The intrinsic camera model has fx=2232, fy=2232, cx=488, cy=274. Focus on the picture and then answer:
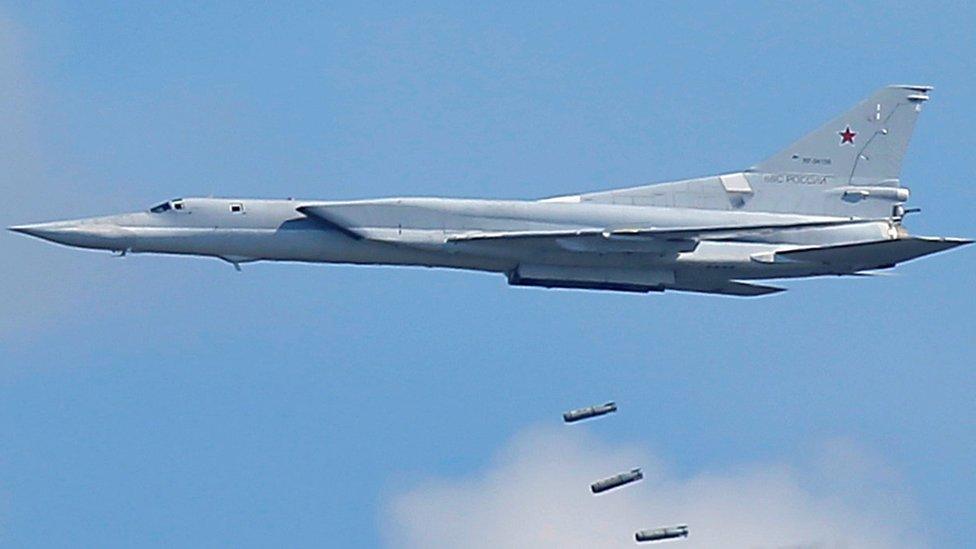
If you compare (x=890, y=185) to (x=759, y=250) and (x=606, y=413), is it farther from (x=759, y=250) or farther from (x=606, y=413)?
(x=606, y=413)

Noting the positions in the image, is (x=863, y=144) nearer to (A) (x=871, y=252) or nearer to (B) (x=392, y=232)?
Answer: (A) (x=871, y=252)

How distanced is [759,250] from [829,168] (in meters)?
2.98

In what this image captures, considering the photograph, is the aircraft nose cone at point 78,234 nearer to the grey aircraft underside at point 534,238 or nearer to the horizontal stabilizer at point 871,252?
the grey aircraft underside at point 534,238

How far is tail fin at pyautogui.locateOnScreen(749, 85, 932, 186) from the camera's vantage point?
44.4m

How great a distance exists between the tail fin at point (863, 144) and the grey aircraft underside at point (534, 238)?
4.62 feet

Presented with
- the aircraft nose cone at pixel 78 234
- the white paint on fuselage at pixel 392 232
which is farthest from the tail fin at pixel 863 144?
the aircraft nose cone at pixel 78 234

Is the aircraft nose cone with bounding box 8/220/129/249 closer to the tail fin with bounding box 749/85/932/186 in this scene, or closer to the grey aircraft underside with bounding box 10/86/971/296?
the grey aircraft underside with bounding box 10/86/971/296

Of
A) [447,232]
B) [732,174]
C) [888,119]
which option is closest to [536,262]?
[447,232]

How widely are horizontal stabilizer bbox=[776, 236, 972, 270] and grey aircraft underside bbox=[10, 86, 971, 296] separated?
3cm

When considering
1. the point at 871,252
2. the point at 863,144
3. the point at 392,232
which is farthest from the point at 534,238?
the point at 863,144

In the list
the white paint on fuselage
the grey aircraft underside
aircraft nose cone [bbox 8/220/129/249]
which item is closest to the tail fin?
the grey aircraft underside

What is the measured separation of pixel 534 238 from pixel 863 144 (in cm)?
763

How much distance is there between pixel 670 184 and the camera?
4394cm

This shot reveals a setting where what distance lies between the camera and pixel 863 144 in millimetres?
44531
